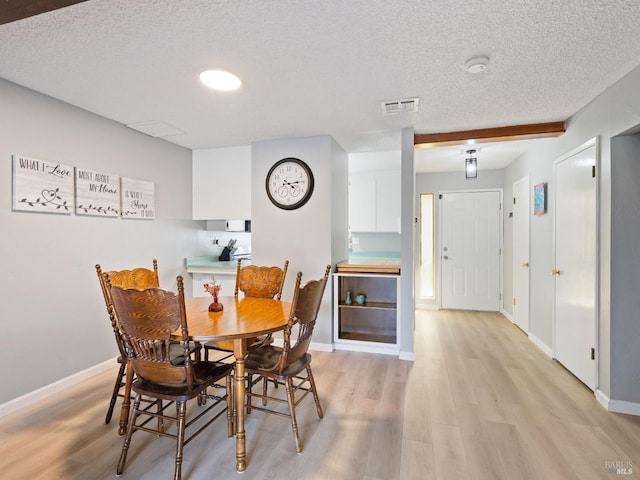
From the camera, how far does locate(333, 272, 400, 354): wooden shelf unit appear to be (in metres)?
3.54

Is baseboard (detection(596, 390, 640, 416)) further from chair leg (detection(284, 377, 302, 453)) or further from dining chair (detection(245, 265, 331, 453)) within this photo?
chair leg (detection(284, 377, 302, 453))

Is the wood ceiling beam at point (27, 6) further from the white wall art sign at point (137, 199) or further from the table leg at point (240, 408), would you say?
the white wall art sign at point (137, 199)

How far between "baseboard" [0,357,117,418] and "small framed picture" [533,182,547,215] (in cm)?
465

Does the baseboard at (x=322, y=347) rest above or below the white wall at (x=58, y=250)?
below

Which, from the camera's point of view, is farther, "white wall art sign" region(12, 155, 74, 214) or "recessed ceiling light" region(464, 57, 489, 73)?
"white wall art sign" region(12, 155, 74, 214)

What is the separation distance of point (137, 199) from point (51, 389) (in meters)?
1.77

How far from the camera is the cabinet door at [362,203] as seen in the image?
15.8ft

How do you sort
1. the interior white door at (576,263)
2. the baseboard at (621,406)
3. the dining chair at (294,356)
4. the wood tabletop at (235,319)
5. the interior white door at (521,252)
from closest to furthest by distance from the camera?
the wood tabletop at (235,319) → the dining chair at (294,356) → the baseboard at (621,406) → the interior white door at (576,263) → the interior white door at (521,252)

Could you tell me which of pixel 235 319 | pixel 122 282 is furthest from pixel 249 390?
pixel 122 282

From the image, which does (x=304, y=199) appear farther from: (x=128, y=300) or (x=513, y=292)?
(x=513, y=292)

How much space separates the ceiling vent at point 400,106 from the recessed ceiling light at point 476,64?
21.0 inches

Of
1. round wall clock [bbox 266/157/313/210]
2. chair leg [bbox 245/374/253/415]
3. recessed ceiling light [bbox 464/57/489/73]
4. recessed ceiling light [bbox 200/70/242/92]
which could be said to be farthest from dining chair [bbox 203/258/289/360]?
recessed ceiling light [bbox 464/57/489/73]

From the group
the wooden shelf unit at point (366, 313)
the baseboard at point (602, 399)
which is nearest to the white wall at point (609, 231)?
the baseboard at point (602, 399)

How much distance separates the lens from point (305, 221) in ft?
11.7
